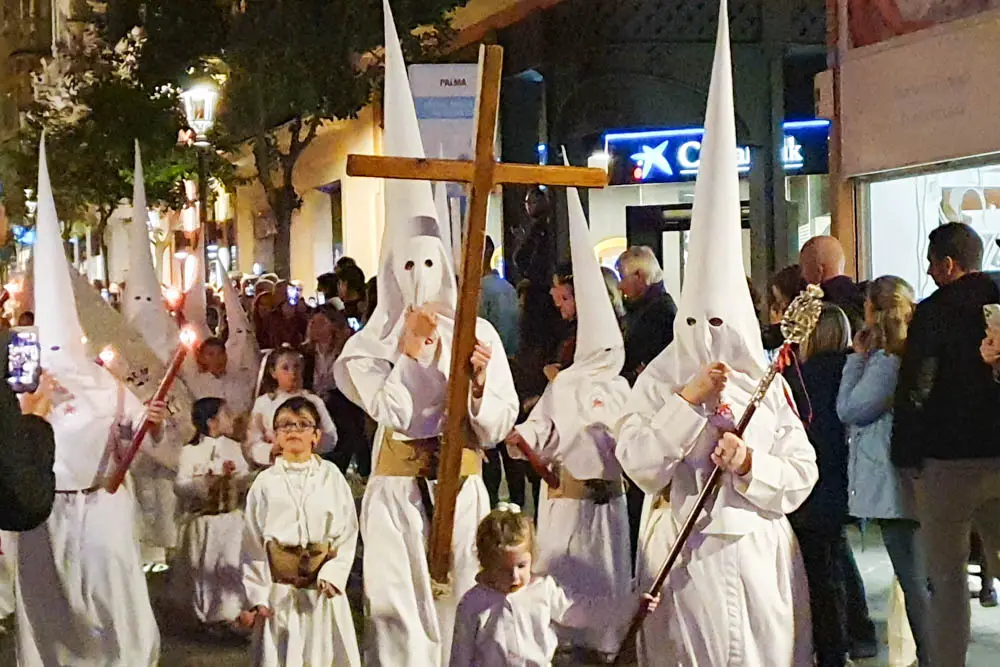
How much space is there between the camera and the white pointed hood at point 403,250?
528 centimetres

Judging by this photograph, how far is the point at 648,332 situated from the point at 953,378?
1.71m

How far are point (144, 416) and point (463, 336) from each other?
5.66 ft

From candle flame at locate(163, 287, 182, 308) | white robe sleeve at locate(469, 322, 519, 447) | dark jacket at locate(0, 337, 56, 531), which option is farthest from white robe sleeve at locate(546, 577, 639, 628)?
candle flame at locate(163, 287, 182, 308)

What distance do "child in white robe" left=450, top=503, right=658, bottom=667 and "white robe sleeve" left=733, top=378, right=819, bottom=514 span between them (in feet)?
1.79

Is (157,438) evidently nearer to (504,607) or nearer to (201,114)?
(504,607)

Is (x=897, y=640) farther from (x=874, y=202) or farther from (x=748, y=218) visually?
(x=748, y=218)

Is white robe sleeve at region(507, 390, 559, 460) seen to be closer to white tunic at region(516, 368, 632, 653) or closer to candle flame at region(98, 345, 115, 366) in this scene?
white tunic at region(516, 368, 632, 653)

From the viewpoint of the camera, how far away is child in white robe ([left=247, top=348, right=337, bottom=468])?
620 cm

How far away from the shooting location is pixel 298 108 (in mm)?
14703

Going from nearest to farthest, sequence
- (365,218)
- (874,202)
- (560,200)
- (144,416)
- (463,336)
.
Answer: (463,336), (144,416), (874,202), (560,200), (365,218)

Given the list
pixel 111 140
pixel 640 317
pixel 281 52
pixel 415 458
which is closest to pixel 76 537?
pixel 415 458

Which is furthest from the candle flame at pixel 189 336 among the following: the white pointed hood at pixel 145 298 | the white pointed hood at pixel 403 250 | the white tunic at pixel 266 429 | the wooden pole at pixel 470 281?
the wooden pole at pixel 470 281

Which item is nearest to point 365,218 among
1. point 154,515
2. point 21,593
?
point 154,515

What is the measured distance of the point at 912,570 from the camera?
5.96m
